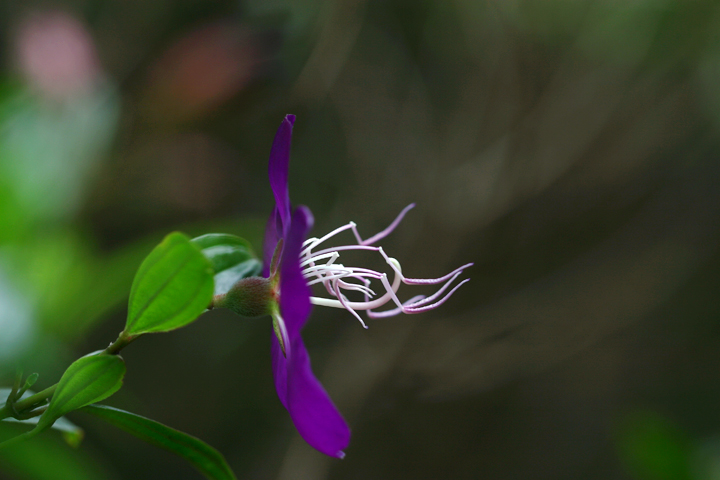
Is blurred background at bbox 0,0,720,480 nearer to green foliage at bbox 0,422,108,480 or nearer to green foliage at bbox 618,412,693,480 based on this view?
green foliage at bbox 618,412,693,480

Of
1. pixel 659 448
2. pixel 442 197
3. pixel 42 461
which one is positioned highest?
pixel 42 461

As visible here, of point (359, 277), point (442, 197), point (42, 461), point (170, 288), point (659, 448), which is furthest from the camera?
point (442, 197)

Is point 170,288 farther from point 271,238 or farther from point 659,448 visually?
point 659,448

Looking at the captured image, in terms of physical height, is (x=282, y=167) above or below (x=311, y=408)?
above

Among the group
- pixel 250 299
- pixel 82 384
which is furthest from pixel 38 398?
pixel 250 299

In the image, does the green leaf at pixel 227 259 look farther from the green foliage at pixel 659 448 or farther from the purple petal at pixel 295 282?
the green foliage at pixel 659 448

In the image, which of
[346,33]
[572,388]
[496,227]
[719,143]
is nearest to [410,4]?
[346,33]

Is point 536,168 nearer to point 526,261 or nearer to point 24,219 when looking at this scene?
point 526,261
